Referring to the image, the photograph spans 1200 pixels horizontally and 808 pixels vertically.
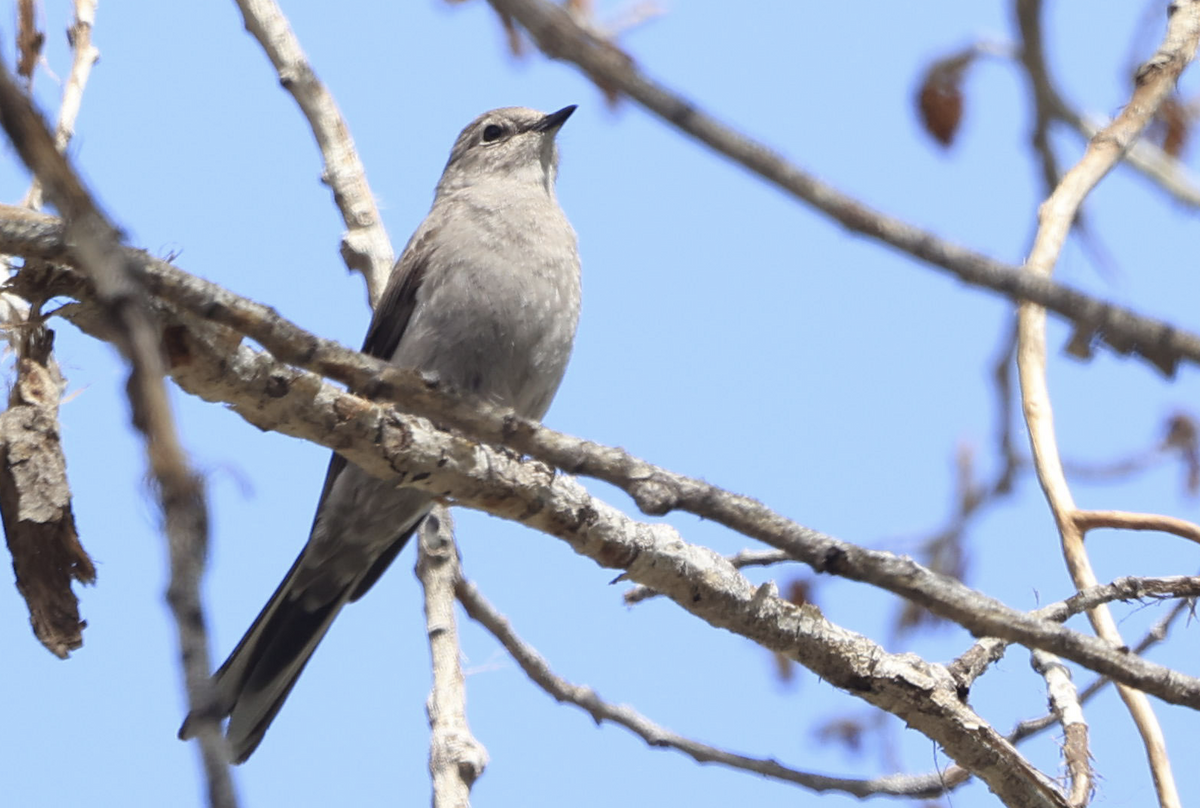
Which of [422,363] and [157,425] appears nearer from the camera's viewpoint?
[157,425]

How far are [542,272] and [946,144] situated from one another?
2.79 metres

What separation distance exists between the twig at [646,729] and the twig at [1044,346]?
29.3 inches

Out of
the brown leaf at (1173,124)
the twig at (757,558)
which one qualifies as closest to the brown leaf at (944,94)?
the brown leaf at (1173,124)

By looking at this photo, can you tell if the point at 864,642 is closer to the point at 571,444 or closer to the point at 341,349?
the point at 571,444

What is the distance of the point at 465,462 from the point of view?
3873mm

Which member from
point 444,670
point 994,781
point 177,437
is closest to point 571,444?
point 177,437

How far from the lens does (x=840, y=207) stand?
5.45 feet

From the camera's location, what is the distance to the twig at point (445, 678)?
493cm

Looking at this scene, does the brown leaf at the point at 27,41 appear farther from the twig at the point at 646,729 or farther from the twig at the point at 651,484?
the twig at the point at 646,729

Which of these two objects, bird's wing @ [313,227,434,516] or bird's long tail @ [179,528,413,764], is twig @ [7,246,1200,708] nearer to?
bird's long tail @ [179,528,413,764]

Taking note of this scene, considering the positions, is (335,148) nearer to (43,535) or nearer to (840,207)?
(43,535)

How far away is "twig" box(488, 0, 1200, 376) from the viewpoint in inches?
58.2

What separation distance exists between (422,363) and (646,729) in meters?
1.92

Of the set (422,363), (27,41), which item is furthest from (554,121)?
(27,41)
